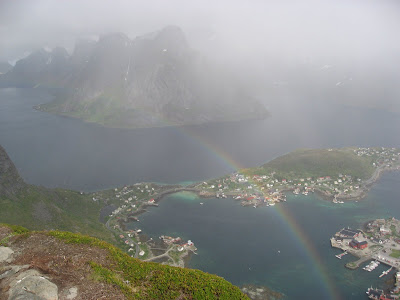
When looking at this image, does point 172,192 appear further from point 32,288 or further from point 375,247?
point 32,288

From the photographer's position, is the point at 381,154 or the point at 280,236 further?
the point at 381,154

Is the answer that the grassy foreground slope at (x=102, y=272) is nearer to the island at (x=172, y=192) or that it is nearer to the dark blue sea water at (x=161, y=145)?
the island at (x=172, y=192)

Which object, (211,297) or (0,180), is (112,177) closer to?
(0,180)

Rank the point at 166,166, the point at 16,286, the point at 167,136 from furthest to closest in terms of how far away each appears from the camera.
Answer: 1. the point at 167,136
2. the point at 166,166
3. the point at 16,286

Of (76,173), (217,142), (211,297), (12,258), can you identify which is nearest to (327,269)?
(211,297)

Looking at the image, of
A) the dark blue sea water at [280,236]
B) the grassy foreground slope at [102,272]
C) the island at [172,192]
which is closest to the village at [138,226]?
the island at [172,192]

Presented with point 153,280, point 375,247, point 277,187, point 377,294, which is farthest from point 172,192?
point 153,280

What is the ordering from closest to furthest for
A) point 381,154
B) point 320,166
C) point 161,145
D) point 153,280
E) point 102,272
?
1. point 102,272
2. point 153,280
3. point 320,166
4. point 381,154
5. point 161,145
